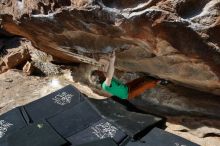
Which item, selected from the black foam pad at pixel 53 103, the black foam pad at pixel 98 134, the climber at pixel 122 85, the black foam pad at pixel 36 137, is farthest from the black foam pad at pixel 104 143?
the black foam pad at pixel 53 103

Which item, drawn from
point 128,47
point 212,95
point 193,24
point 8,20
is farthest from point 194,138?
point 8,20

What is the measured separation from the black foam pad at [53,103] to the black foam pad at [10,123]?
66 mm

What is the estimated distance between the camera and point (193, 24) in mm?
1828

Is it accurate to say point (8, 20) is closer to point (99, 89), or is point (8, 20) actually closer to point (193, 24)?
point (99, 89)

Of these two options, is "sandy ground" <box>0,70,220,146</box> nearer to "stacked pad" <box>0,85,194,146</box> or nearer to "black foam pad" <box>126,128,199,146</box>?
"stacked pad" <box>0,85,194,146</box>

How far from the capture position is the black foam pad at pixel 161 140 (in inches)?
86.7

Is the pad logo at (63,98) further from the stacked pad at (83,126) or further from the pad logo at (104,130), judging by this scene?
the pad logo at (104,130)

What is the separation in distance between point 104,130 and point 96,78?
23.2 inches

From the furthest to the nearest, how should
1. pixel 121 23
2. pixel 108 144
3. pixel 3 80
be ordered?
pixel 3 80 < pixel 108 144 < pixel 121 23

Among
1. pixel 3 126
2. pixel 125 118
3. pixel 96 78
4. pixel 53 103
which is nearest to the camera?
pixel 125 118

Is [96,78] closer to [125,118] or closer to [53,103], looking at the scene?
[53,103]

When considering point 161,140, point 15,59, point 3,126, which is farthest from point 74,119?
point 15,59

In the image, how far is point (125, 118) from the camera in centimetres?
248

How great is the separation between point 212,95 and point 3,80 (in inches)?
68.1
